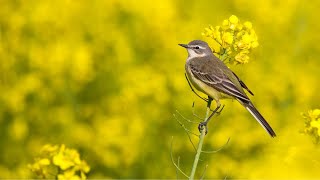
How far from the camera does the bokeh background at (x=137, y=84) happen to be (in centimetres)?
764

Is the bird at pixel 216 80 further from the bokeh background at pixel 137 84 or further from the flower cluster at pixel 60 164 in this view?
the bokeh background at pixel 137 84

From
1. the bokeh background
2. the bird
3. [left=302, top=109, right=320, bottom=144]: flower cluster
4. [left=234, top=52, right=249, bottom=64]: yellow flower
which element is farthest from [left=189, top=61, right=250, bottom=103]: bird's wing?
the bokeh background

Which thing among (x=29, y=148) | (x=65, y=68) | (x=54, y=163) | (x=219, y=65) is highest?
(x=219, y=65)

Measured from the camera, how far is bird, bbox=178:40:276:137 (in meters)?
5.12

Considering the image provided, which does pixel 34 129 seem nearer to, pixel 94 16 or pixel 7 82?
pixel 7 82

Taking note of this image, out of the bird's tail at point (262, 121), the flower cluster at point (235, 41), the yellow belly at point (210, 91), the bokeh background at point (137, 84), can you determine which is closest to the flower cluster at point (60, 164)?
the yellow belly at point (210, 91)

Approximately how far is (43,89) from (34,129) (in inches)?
17.4

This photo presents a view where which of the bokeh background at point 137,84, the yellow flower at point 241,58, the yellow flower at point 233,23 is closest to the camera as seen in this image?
the yellow flower at point 241,58

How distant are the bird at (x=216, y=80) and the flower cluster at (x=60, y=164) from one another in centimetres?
91

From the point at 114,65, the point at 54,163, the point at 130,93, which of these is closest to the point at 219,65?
the point at 54,163

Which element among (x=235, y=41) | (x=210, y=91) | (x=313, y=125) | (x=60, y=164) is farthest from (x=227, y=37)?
(x=60, y=164)

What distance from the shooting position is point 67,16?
9.84 metres

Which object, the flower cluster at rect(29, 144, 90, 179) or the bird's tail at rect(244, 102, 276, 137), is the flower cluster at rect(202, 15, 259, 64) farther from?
the flower cluster at rect(29, 144, 90, 179)

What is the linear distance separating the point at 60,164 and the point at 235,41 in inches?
54.9
